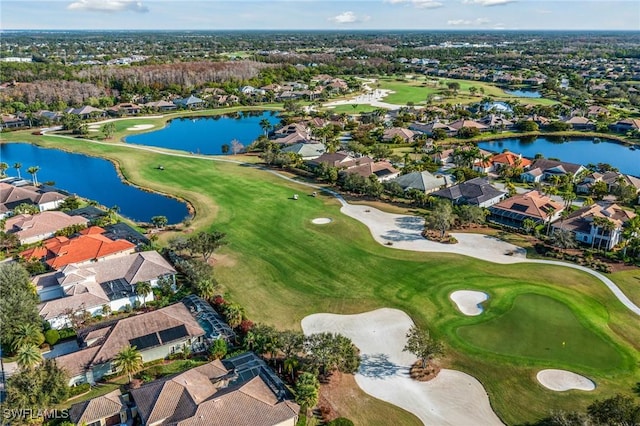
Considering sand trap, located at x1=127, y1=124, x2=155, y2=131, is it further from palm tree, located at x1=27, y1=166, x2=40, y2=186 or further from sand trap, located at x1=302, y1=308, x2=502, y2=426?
sand trap, located at x1=302, y1=308, x2=502, y2=426

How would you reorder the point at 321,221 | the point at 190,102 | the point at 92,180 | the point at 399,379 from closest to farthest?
the point at 399,379 < the point at 321,221 < the point at 92,180 < the point at 190,102

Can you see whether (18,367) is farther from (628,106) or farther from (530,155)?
(628,106)

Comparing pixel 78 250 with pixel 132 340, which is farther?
Answer: pixel 78 250

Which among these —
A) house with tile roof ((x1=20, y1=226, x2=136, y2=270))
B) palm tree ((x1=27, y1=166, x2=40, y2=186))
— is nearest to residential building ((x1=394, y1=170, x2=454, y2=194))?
house with tile roof ((x1=20, y1=226, x2=136, y2=270))

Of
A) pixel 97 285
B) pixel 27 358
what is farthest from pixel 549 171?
pixel 27 358

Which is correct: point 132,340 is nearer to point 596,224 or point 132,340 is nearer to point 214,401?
point 214,401

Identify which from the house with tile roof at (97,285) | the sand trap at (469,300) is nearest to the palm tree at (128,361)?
the house with tile roof at (97,285)

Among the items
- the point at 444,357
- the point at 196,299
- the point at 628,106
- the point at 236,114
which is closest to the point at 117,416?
the point at 196,299
